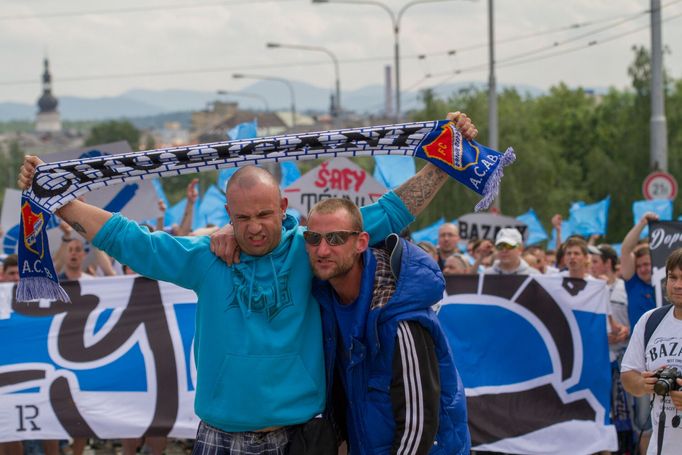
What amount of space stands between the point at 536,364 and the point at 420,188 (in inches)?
179

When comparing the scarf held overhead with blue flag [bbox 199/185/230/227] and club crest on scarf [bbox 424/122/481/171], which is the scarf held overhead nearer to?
club crest on scarf [bbox 424/122/481/171]

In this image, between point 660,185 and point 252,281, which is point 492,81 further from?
point 252,281

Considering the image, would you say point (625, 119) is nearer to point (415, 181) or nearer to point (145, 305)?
point (145, 305)

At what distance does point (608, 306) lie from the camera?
9.73 m

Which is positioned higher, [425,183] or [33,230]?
[425,183]

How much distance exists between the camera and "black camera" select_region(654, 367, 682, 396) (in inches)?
241

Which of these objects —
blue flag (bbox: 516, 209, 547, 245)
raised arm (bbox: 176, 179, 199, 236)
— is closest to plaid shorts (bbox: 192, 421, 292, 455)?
raised arm (bbox: 176, 179, 199, 236)

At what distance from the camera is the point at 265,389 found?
479 cm

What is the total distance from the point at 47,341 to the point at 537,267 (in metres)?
4.95

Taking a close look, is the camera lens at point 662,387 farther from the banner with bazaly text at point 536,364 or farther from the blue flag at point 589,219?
the blue flag at point 589,219

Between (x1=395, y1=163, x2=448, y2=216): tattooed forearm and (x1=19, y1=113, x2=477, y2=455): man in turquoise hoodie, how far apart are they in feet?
0.69

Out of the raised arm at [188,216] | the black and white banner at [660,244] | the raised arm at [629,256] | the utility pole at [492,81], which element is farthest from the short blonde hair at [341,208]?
the utility pole at [492,81]

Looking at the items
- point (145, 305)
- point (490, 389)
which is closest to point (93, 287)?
point (145, 305)

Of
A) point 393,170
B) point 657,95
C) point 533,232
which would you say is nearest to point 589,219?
point 533,232
